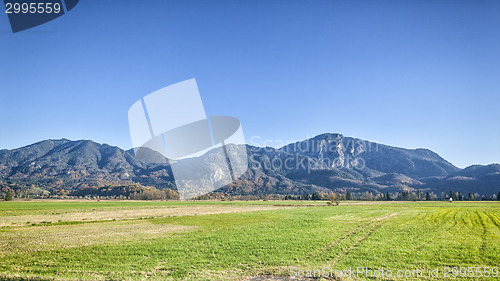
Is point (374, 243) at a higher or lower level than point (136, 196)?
higher

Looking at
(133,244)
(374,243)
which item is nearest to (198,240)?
(133,244)

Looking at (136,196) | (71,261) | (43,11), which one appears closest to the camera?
(43,11)

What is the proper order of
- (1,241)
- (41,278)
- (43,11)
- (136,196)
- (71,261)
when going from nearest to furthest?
(43,11) → (41,278) → (71,261) → (1,241) → (136,196)

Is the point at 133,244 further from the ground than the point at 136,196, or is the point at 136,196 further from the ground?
the point at 133,244

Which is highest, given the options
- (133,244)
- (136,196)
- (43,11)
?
(43,11)

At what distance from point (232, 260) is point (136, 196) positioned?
17514 centimetres

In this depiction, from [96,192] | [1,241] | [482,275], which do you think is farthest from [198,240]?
[96,192]

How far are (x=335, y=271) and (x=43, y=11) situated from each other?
14.0 meters

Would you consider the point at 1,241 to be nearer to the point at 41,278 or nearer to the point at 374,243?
the point at 41,278

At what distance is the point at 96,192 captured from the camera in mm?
196000

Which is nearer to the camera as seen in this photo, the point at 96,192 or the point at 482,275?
the point at 482,275

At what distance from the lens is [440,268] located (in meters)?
11.8

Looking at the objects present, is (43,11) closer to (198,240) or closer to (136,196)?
(198,240)

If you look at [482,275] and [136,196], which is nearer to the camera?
[482,275]
